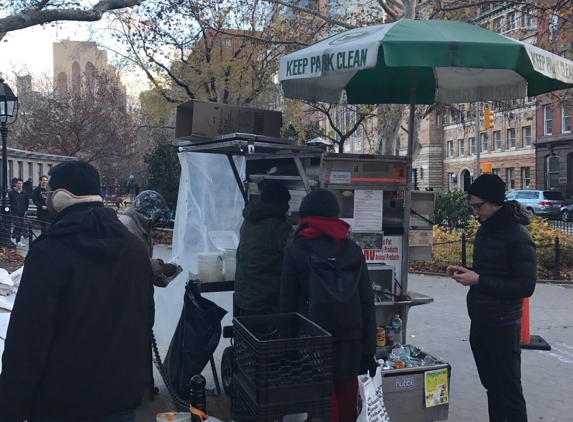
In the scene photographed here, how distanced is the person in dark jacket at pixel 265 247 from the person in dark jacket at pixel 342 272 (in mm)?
835

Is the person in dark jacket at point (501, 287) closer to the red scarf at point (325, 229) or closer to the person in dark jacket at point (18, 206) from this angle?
the red scarf at point (325, 229)

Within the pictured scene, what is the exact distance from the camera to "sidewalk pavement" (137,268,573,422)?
4.97 metres

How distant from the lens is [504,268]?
3.79 meters

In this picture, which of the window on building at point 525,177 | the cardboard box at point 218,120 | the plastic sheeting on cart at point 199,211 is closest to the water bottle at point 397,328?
the cardboard box at point 218,120

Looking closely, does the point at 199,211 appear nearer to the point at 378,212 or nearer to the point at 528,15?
the point at 378,212

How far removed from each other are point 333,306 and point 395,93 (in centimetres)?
318

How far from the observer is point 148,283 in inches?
104

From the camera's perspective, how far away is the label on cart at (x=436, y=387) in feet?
13.9

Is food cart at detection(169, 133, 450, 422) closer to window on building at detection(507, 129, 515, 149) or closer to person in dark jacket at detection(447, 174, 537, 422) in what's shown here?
person in dark jacket at detection(447, 174, 537, 422)

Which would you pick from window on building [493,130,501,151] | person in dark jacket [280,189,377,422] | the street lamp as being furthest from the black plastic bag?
window on building [493,130,501,151]

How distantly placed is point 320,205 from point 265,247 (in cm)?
100

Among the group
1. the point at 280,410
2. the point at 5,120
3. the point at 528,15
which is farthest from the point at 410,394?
the point at 5,120

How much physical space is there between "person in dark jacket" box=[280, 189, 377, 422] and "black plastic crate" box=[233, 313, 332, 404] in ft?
1.84

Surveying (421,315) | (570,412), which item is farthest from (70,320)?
(421,315)
